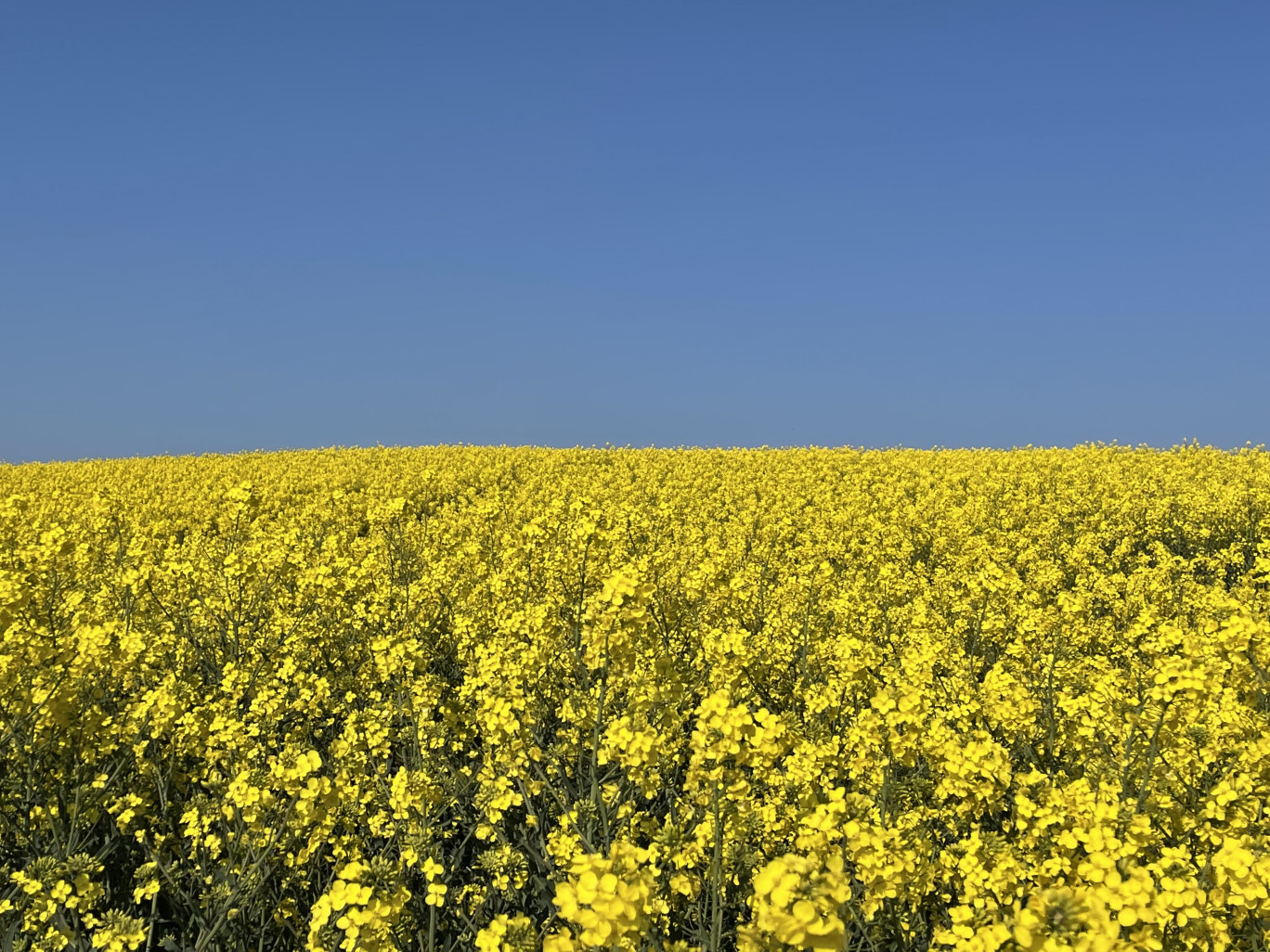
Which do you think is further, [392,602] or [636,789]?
[392,602]

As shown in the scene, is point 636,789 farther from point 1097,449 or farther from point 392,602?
point 1097,449

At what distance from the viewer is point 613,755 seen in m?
3.56

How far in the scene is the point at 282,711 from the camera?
5414 mm

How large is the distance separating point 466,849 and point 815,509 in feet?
35.1

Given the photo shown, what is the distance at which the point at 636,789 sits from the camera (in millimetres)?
4793

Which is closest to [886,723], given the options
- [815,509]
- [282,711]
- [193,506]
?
[282,711]

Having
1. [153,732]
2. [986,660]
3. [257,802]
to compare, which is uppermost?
[986,660]

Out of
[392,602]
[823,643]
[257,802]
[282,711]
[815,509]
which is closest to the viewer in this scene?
[257,802]

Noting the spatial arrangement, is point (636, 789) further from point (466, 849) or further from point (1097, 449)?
point (1097, 449)

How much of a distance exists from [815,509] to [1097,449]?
1384 centimetres

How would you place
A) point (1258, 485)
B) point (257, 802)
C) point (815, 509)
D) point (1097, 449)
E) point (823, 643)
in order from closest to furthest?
point (257, 802) → point (823, 643) → point (815, 509) → point (1258, 485) → point (1097, 449)

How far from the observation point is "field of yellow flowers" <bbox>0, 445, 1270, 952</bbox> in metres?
3.12

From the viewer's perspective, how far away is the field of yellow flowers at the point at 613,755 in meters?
3.12

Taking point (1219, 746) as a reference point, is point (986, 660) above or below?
above
